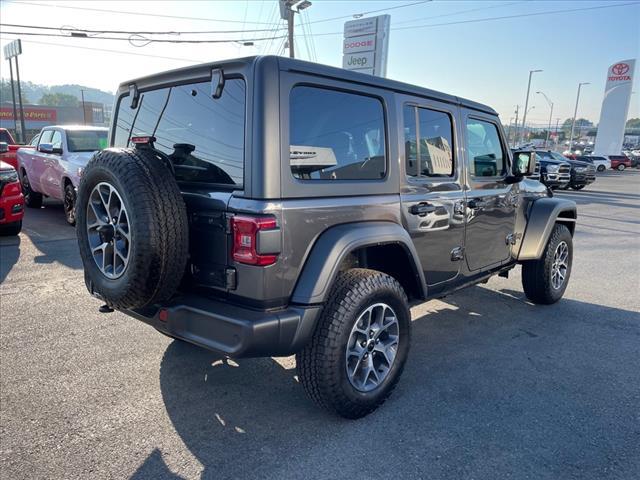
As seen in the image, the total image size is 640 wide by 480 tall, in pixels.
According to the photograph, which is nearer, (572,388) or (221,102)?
(221,102)

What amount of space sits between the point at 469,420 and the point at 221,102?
2374 mm

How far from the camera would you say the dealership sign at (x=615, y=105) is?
135ft

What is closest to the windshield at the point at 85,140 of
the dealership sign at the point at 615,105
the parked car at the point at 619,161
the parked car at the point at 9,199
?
the parked car at the point at 9,199

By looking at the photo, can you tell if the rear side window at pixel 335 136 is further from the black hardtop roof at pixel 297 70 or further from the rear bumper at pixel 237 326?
the rear bumper at pixel 237 326

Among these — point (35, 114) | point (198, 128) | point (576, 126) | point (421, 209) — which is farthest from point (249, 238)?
point (576, 126)

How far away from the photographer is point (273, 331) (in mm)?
2268

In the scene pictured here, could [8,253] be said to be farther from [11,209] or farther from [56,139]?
[56,139]

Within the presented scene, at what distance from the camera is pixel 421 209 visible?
10.2 ft

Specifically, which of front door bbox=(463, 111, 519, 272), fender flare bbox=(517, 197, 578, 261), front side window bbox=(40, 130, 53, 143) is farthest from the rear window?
front side window bbox=(40, 130, 53, 143)

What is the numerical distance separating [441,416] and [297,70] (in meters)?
2.21

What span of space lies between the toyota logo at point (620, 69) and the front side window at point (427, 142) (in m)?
48.8

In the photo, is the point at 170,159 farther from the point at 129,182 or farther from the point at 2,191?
the point at 2,191

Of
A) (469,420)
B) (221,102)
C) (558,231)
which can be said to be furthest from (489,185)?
(221,102)

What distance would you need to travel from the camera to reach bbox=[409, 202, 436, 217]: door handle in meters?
3.06
